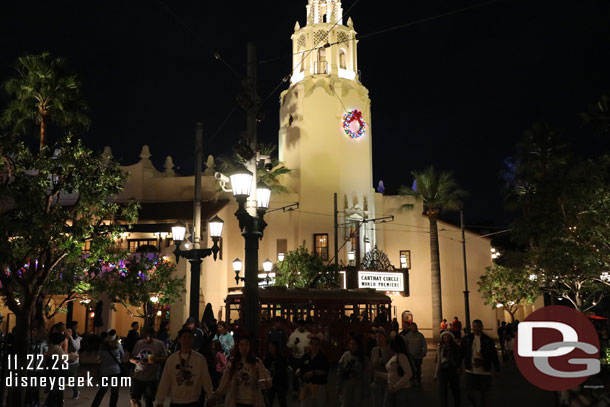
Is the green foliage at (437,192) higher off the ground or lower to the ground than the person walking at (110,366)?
higher

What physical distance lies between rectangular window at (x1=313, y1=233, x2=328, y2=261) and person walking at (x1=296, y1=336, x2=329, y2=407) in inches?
1287

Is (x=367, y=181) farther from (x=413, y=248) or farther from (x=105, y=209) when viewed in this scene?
(x=105, y=209)

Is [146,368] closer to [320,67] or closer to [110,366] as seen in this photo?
[110,366]

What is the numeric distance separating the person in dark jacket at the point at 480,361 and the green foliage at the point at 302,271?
85.5 feet

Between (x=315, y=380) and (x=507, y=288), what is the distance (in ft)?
104

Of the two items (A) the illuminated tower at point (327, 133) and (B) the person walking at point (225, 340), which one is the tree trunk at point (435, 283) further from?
(B) the person walking at point (225, 340)

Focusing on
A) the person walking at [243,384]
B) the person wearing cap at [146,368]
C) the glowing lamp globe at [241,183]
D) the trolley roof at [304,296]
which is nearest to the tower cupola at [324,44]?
the trolley roof at [304,296]

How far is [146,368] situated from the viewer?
10688mm

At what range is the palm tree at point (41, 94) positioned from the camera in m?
20.0

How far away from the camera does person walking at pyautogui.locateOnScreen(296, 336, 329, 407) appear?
9.91 m

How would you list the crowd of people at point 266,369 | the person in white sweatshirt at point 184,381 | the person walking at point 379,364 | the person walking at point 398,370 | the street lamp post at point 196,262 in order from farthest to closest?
the street lamp post at point 196,262 < the person walking at point 379,364 < the person walking at point 398,370 < the crowd of people at point 266,369 < the person in white sweatshirt at point 184,381

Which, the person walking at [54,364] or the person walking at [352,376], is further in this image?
the person walking at [54,364]

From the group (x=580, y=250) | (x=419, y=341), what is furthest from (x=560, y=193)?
(x=419, y=341)

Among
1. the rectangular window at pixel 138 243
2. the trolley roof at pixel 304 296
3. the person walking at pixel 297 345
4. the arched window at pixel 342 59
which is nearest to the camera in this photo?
the person walking at pixel 297 345
